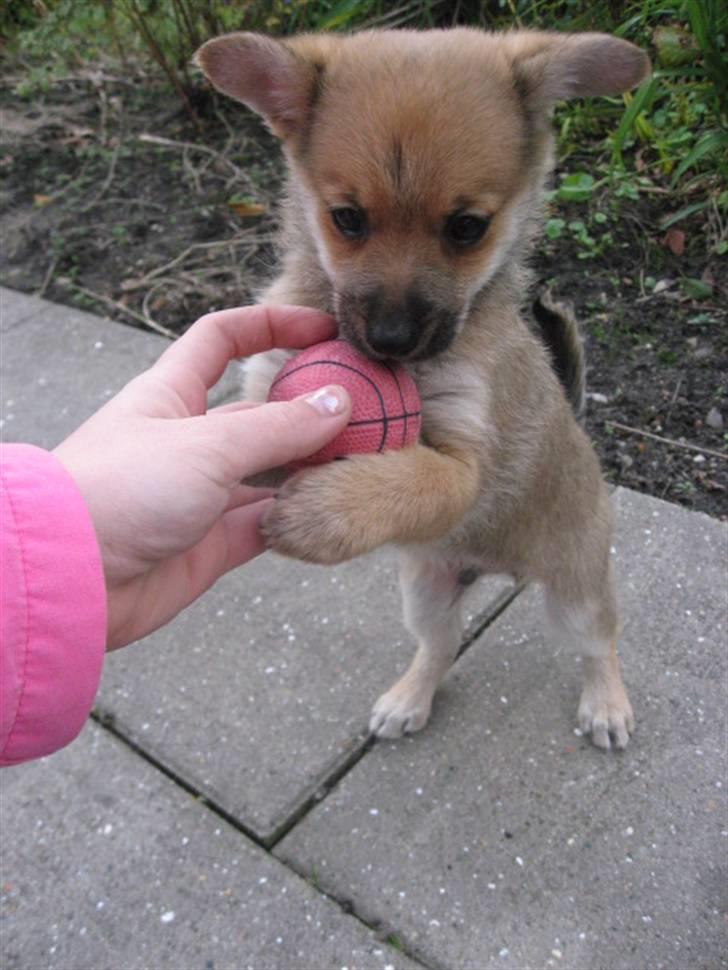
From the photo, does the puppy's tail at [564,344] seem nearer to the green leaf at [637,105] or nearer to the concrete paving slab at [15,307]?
the green leaf at [637,105]

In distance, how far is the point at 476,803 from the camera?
8.96 ft

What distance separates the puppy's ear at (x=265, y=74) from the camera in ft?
7.81

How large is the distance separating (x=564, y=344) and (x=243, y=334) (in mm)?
1186

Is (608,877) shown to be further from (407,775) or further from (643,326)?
(643,326)

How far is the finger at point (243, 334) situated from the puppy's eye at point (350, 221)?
0.79 feet

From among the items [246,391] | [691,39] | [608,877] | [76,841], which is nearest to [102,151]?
[691,39]

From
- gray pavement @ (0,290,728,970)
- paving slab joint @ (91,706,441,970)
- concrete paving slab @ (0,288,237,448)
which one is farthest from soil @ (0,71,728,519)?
paving slab joint @ (91,706,441,970)

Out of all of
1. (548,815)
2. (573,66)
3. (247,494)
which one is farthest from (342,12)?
(548,815)

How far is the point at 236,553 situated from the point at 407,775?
3.02 feet

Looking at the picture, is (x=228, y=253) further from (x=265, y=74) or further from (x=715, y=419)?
(x=265, y=74)

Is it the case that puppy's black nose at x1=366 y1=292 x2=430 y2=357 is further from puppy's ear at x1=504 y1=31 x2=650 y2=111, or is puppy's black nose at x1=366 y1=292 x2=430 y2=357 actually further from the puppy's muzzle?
puppy's ear at x1=504 y1=31 x2=650 y2=111

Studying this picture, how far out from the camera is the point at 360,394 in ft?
7.05

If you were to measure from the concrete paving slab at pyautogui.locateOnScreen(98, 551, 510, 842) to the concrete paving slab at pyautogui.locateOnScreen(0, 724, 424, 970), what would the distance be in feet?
0.42

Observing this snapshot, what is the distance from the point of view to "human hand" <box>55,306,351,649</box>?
6.14ft
